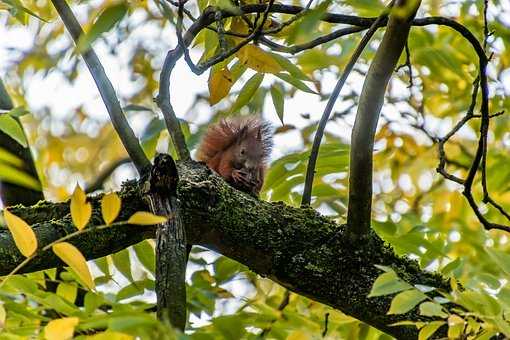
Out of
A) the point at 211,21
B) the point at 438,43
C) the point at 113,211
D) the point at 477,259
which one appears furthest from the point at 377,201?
the point at 113,211

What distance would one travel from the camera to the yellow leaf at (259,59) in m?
1.78

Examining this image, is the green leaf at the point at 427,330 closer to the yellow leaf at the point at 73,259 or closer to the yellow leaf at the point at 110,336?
the yellow leaf at the point at 110,336

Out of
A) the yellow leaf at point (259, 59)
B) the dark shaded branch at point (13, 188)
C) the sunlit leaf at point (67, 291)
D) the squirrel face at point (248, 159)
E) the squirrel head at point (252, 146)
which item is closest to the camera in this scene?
the yellow leaf at point (259, 59)

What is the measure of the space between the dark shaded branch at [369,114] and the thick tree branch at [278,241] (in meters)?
0.10

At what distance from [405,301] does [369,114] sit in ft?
1.39

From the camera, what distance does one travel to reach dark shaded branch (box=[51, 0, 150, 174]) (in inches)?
70.9

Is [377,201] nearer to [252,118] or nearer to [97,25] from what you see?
[252,118]

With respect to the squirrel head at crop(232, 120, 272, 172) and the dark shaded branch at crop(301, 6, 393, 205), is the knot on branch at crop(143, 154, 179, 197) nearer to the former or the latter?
the dark shaded branch at crop(301, 6, 393, 205)

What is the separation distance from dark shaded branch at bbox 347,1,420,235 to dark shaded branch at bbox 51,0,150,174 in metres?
0.45

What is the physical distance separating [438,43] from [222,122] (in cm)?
102

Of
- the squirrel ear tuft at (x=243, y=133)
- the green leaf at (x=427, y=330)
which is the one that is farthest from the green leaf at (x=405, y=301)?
the squirrel ear tuft at (x=243, y=133)

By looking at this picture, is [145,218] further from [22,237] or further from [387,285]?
[387,285]

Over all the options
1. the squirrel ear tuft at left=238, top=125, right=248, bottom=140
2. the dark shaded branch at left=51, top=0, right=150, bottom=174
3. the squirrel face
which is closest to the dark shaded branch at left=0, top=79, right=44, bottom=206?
the squirrel face

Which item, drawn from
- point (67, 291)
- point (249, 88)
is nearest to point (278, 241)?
point (249, 88)
